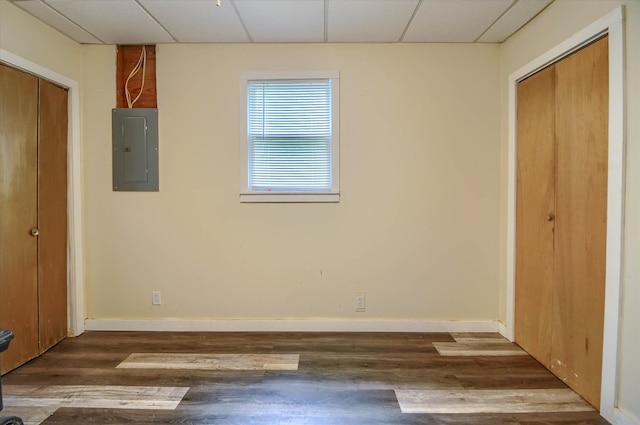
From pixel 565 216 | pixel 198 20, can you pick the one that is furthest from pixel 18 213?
pixel 565 216

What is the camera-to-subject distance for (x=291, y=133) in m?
2.76

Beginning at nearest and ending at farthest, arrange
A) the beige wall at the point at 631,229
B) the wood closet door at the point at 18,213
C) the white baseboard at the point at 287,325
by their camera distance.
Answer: the beige wall at the point at 631,229, the wood closet door at the point at 18,213, the white baseboard at the point at 287,325

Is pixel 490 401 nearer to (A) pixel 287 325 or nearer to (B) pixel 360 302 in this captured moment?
(B) pixel 360 302

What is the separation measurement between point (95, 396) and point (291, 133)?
87.6 inches

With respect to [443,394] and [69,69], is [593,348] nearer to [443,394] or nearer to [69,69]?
[443,394]

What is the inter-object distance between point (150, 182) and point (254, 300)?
1.34 meters

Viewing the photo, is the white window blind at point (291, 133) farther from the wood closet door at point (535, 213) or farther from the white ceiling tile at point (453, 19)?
the wood closet door at point (535, 213)

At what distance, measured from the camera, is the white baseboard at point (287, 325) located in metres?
2.77

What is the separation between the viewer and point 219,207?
2.79 m

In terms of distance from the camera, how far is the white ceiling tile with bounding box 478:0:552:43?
2.17 meters

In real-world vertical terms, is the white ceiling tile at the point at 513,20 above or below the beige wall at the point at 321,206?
above

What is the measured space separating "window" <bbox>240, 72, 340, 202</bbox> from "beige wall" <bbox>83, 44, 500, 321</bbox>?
0.11 m

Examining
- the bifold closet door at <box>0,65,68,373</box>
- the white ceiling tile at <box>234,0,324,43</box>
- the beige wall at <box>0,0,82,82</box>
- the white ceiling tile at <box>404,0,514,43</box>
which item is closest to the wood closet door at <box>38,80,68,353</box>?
the bifold closet door at <box>0,65,68,373</box>

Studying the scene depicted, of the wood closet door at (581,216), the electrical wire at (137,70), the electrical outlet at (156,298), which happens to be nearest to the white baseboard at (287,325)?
the electrical outlet at (156,298)
